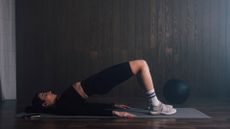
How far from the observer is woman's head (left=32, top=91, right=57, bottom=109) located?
13.3 feet

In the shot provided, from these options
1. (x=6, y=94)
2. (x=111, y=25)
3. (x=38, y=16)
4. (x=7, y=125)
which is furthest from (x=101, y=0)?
(x=7, y=125)

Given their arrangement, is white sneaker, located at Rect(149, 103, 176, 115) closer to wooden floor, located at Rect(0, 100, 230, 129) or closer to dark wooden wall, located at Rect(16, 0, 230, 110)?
wooden floor, located at Rect(0, 100, 230, 129)

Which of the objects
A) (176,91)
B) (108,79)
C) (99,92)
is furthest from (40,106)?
(176,91)

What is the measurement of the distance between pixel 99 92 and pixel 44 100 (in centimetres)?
60

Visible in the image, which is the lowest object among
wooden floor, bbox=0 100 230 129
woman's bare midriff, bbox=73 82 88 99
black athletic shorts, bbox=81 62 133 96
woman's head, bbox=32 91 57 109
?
wooden floor, bbox=0 100 230 129

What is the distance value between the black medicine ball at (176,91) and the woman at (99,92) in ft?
2.48

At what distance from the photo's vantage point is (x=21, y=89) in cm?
583

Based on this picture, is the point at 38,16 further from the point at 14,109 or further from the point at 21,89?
the point at 14,109

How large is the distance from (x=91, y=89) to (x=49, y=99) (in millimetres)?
468

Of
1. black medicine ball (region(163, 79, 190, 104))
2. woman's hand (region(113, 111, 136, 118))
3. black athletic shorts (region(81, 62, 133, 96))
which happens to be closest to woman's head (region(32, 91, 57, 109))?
black athletic shorts (region(81, 62, 133, 96))

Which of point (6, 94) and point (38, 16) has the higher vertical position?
point (38, 16)

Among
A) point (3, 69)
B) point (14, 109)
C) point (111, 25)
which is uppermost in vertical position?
point (111, 25)

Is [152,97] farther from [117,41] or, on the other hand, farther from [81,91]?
[117,41]

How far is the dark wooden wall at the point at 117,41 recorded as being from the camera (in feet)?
19.0
